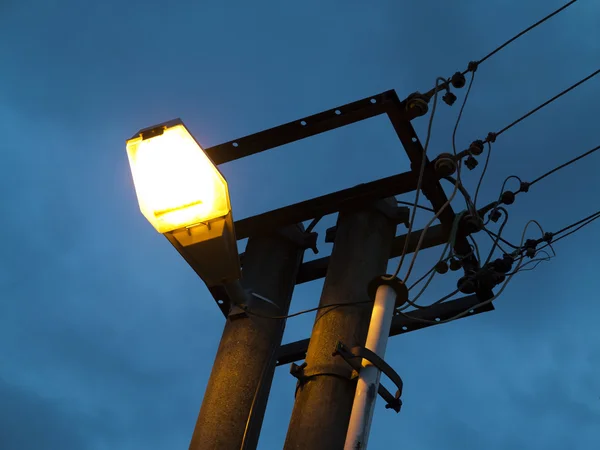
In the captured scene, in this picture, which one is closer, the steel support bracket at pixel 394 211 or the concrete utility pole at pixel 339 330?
the concrete utility pole at pixel 339 330

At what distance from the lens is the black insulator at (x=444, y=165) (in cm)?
317

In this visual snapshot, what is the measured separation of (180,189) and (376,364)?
1.00 metres

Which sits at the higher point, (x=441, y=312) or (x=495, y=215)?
(x=495, y=215)

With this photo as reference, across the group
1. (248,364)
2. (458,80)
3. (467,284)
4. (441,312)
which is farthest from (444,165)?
(248,364)

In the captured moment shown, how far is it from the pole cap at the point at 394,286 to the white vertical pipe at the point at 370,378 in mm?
15

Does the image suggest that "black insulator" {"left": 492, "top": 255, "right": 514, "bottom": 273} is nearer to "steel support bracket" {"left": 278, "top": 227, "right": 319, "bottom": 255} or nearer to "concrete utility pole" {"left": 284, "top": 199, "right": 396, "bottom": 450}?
"concrete utility pole" {"left": 284, "top": 199, "right": 396, "bottom": 450}

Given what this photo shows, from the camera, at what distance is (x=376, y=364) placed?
2396mm

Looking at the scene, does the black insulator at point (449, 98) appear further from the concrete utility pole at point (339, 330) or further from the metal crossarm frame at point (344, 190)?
the concrete utility pole at point (339, 330)

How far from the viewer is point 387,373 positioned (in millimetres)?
2439

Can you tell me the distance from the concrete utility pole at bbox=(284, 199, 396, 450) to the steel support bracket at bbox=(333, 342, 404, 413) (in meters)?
0.14

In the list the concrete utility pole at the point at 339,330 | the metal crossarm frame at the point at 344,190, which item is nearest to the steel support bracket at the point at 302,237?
the metal crossarm frame at the point at 344,190

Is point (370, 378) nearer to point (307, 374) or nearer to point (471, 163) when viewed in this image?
point (307, 374)

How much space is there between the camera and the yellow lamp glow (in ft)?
8.80

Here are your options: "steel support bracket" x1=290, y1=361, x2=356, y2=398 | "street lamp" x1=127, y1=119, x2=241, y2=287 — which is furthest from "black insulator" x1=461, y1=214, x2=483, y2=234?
"street lamp" x1=127, y1=119, x2=241, y2=287
